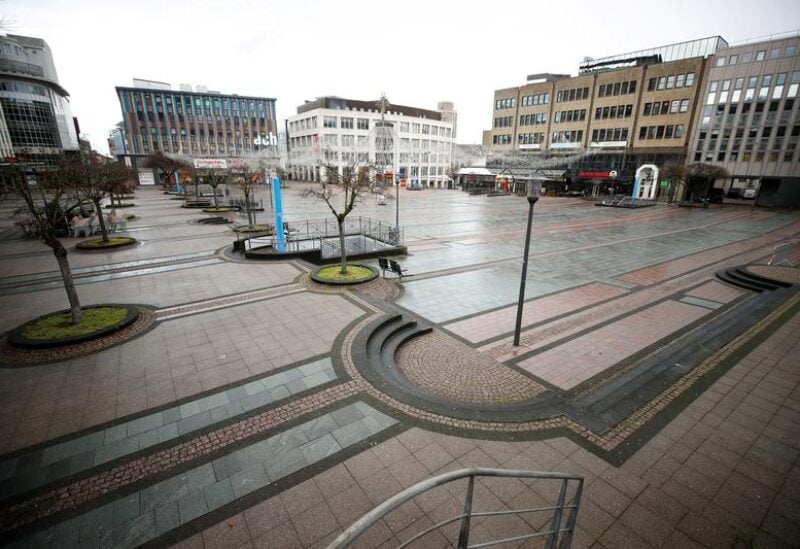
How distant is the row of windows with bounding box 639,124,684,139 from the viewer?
50.5m

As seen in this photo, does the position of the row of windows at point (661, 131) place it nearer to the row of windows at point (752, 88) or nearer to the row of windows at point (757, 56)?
the row of windows at point (752, 88)

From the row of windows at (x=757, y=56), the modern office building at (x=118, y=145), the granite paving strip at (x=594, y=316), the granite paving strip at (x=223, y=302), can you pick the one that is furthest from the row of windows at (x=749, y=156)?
the modern office building at (x=118, y=145)

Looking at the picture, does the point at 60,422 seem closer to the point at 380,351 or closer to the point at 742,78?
the point at 380,351

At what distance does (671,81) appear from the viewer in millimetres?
50406

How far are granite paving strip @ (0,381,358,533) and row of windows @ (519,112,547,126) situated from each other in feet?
224

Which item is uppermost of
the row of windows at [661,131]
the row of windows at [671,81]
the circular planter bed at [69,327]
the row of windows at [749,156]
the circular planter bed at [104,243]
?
the row of windows at [671,81]

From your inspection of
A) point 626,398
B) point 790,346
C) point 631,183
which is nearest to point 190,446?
point 626,398

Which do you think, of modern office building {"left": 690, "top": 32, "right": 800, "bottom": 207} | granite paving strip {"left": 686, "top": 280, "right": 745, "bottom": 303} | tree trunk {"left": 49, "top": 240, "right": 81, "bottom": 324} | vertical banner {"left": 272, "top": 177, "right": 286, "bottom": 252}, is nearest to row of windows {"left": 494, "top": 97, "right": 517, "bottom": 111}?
modern office building {"left": 690, "top": 32, "right": 800, "bottom": 207}

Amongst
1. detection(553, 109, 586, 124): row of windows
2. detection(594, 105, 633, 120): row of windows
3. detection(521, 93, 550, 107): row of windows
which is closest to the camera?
detection(594, 105, 633, 120): row of windows

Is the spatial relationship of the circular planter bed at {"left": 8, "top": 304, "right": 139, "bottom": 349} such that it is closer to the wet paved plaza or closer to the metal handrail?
the wet paved plaza

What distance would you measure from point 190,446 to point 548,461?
219 inches

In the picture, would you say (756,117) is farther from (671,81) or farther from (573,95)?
(573,95)

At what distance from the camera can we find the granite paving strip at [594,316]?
9.64 m

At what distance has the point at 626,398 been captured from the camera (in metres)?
7.05
